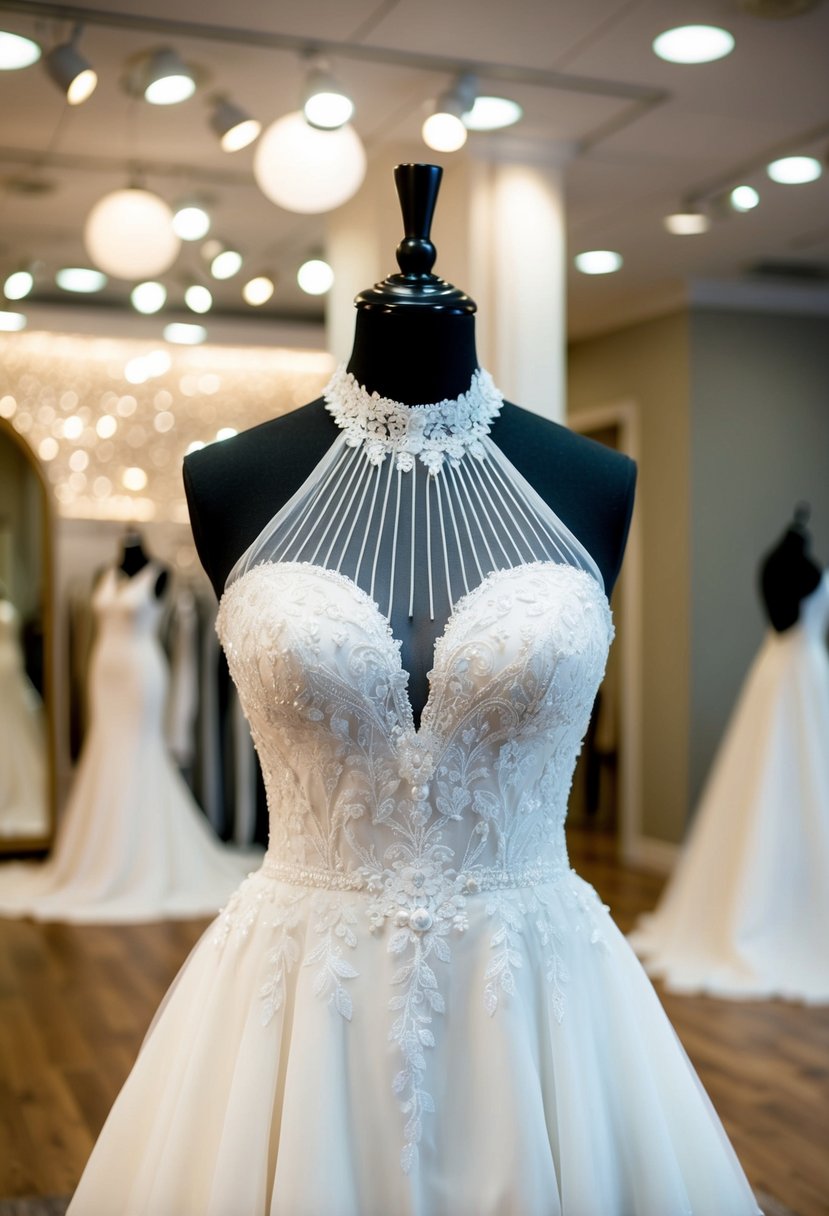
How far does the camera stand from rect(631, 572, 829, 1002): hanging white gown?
4798 millimetres

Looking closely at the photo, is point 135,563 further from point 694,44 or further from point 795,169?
point 694,44

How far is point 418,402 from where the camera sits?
1724mm

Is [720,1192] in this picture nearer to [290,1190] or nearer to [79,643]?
[290,1190]

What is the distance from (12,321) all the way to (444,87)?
3648 millimetres

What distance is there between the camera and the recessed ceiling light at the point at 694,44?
3.64 metres

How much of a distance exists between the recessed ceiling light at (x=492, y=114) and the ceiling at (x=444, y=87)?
0.13ft

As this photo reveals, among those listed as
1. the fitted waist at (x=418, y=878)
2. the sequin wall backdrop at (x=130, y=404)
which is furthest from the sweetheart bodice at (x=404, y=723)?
the sequin wall backdrop at (x=130, y=404)

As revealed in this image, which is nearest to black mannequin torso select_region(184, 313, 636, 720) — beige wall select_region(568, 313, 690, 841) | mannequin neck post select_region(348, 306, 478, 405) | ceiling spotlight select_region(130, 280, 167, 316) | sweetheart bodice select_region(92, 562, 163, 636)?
mannequin neck post select_region(348, 306, 478, 405)

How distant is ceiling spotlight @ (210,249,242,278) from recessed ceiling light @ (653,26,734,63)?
2.00 m

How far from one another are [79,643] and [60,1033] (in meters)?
3.36

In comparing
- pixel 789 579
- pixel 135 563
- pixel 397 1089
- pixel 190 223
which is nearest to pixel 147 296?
pixel 190 223

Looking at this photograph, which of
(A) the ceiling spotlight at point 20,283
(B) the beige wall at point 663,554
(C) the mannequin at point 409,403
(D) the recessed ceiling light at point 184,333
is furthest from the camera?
(D) the recessed ceiling light at point 184,333

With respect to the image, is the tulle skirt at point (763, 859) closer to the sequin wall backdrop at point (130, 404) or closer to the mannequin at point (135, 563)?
the mannequin at point (135, 563)

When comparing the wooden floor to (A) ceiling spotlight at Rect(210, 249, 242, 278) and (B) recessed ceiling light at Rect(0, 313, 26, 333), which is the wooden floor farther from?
(B) recessed ceiling light at Rect(0, 313, 26, 333)
